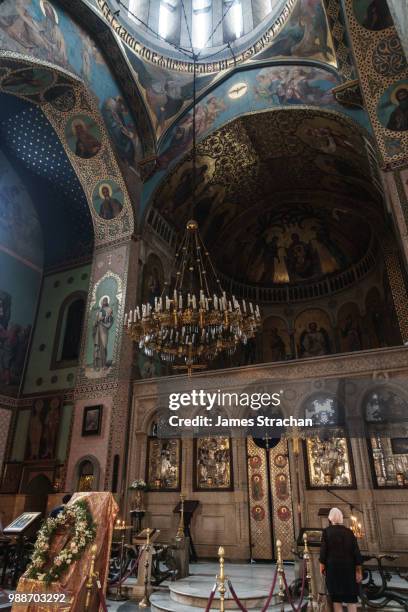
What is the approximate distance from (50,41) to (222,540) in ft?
41.5

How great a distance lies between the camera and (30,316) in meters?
14.0

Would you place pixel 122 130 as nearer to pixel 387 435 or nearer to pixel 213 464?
pixel 213 464

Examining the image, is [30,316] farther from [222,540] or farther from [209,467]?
[222,540]

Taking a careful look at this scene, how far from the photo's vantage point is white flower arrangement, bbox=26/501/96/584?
403cm

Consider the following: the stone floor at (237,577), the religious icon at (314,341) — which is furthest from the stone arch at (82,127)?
the stone floor at (237,577)

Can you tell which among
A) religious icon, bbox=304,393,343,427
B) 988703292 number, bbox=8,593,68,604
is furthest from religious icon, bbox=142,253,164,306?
988703292 number, bbox=8,593,68,604

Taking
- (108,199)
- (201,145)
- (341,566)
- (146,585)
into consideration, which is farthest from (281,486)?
(201,145)

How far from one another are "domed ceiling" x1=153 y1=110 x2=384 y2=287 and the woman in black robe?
381 inches

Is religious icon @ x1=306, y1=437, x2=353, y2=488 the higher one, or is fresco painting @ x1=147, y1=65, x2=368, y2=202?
fresco painting @ x1=147, y1=65, x2=368, y2=202

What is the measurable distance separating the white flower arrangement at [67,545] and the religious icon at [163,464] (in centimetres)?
647

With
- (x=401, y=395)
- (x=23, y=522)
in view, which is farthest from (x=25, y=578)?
(x=401, y=395)

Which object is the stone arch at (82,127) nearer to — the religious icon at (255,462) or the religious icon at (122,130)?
the religious icon at (122,130)

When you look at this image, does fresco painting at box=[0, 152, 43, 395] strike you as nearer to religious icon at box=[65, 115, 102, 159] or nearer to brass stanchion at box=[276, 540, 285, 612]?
religious icon at box=[65, 115, 102, 159]

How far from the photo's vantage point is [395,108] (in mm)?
9203
